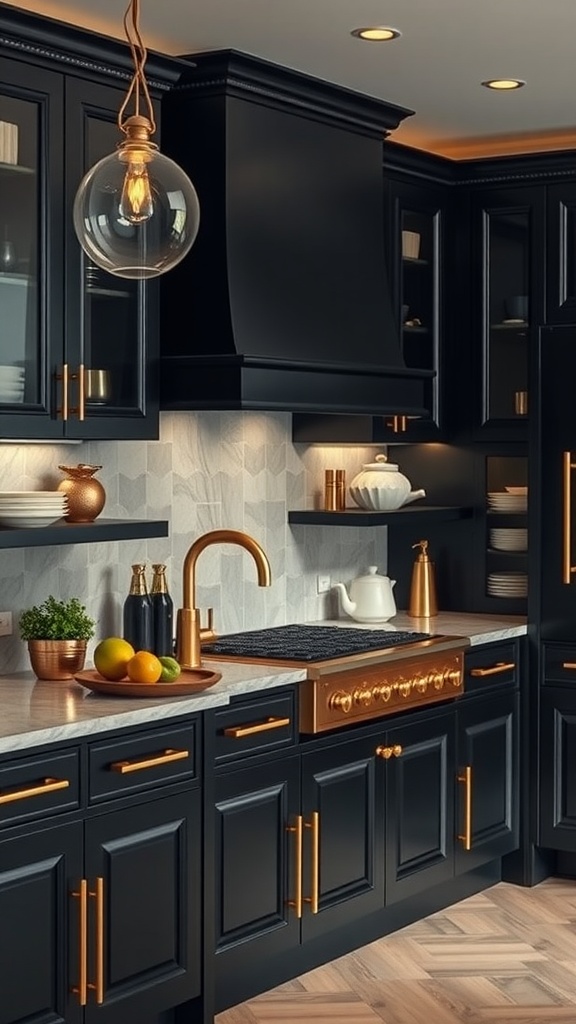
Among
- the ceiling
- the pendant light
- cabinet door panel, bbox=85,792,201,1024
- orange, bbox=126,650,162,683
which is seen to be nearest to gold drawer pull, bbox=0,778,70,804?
cabinet door panel, bbox=85,792,201,1024

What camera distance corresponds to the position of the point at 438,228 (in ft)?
18.6

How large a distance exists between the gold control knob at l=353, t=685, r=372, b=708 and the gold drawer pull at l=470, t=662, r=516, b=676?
0.72m

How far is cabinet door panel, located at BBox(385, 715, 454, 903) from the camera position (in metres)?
4.78

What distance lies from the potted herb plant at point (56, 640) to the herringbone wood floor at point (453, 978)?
3.41 feet

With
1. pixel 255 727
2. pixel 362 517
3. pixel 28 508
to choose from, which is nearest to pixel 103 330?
pixel 28 508

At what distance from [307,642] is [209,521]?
0.51 meters

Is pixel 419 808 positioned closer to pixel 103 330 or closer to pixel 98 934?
pixel 98 934

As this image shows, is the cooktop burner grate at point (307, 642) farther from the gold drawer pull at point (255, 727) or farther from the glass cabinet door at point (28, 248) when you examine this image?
the glass cabinet door at point (28, 248)

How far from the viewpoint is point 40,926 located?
11.3 feet

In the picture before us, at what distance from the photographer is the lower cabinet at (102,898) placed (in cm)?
338

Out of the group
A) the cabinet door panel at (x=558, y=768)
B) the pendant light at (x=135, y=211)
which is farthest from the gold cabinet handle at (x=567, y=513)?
the pendant light at (x=135, y=211)

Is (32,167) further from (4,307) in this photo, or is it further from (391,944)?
(391,944)

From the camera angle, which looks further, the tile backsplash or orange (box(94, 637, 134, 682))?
the tile backsplash

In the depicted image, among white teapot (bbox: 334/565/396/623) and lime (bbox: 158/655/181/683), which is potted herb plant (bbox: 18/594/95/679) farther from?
white teapot (bbox: 334/565/396/623)
